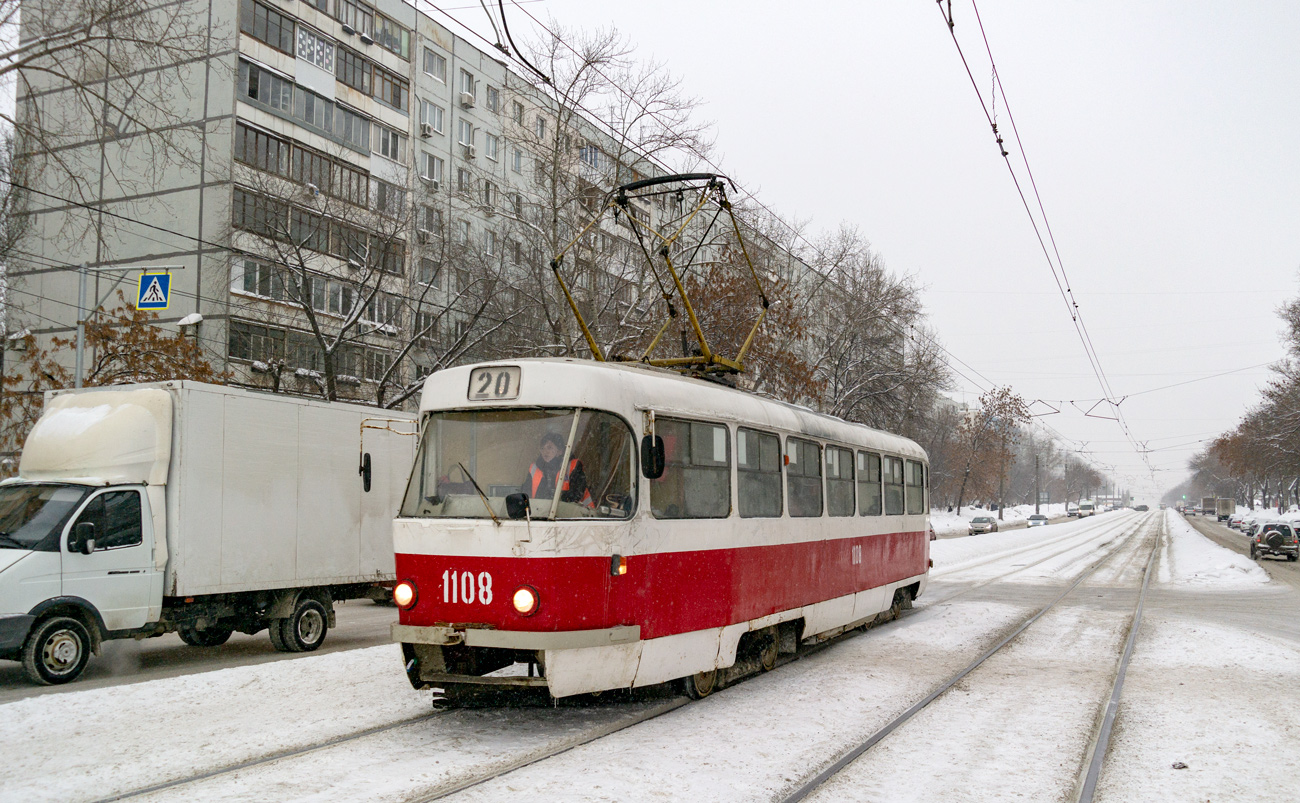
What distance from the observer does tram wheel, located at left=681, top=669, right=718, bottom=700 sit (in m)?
8.72

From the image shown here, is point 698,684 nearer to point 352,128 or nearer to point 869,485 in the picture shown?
point 869,485

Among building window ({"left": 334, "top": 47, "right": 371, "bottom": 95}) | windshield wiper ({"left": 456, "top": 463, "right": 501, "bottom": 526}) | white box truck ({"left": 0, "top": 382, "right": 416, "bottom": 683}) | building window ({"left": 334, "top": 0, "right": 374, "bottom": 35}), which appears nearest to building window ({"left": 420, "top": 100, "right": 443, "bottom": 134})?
building window ({"left": 334, "top": 47, "right": 371, "bottom": 95})

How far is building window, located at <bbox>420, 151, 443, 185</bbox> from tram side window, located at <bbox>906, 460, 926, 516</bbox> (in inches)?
1153

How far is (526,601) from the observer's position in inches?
279

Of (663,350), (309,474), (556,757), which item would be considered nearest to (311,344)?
(663,350)

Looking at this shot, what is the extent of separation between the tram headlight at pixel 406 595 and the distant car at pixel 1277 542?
127ft

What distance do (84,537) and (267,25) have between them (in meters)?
27.4

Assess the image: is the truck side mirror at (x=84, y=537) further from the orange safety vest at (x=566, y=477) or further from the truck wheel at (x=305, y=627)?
the orange safety vest at (x=566, y=477)

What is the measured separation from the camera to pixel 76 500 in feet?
34.6

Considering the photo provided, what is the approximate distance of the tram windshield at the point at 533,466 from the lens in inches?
290

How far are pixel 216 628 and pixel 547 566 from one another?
285 inches

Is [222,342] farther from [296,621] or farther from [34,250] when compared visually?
[296,621]

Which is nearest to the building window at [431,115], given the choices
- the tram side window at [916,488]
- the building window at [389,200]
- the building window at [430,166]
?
the building window at [430,166]

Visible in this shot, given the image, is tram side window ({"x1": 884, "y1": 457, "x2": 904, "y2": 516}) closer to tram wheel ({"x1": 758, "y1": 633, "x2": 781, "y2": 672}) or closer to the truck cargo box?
tram wheel ({"x1": 758, "y1": 633, "x2": 781, "y2": 672})
